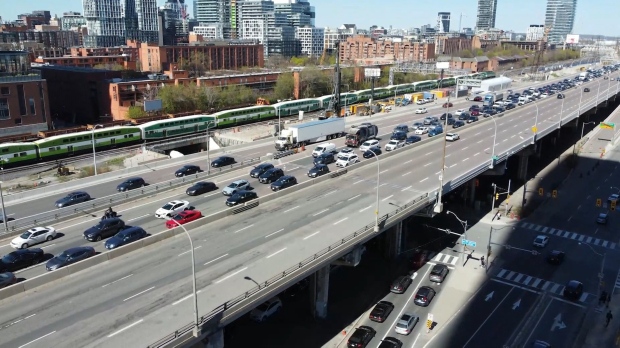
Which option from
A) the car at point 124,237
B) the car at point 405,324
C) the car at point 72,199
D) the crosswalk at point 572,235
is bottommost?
the crosswalk at point 572,235

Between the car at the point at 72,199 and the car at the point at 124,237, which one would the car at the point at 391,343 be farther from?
the car at the point at 72,199

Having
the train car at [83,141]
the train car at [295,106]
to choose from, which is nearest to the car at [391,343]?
the train car at [83,141]

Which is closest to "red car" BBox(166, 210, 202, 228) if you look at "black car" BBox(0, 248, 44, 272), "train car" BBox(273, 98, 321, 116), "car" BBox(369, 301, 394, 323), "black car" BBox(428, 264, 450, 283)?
"black car" BBox(0, 248, 44, 272)

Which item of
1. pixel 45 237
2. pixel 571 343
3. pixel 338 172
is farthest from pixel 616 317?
pixel 45 237

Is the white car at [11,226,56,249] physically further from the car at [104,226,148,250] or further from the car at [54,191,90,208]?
the car at [54,191,90,208]

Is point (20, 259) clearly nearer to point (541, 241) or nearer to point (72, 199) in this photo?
point (72, 199)

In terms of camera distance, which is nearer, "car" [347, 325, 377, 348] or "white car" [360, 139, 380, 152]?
"car" [347, 325, 377, 348]

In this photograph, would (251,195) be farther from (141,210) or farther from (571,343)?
(571,343)
